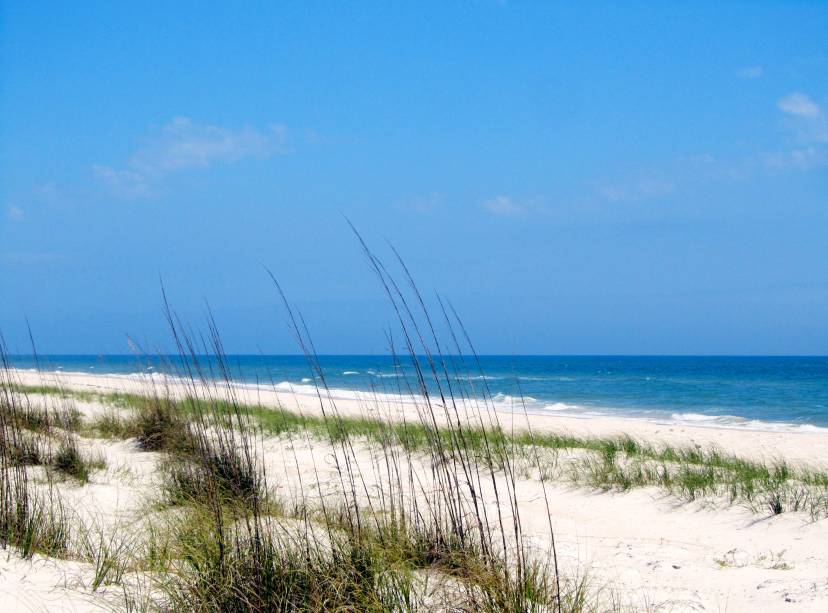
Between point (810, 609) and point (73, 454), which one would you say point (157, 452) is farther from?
point (810, 609)

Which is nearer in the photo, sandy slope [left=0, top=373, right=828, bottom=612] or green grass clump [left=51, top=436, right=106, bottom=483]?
sandy slope [left=0, top=373, right=828, bottom=612]

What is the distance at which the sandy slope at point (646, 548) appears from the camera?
2.98 metres

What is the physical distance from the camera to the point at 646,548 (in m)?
4.15

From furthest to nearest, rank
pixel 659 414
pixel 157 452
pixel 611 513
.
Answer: pixel 659 414 → pixel 157 452 → pixel 611 513

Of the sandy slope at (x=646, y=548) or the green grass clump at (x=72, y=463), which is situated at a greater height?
the green grass clump at (x=72, y=463)

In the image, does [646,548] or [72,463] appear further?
[72,463]

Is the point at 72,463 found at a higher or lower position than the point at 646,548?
higher

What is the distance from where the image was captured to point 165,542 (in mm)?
3176

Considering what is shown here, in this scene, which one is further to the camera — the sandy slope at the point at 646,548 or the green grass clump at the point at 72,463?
the green grass clump at the point at 72,463

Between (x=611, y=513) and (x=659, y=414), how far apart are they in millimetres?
15980

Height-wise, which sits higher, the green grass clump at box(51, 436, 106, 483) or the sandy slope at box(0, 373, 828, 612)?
the green grass clump at box(51, 436, 106, 483)

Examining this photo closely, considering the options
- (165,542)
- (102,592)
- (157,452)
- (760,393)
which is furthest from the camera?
(760,393)

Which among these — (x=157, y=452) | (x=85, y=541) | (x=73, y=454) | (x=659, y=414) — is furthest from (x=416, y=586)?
(x=659, y=414)

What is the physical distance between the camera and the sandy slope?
298 cm
